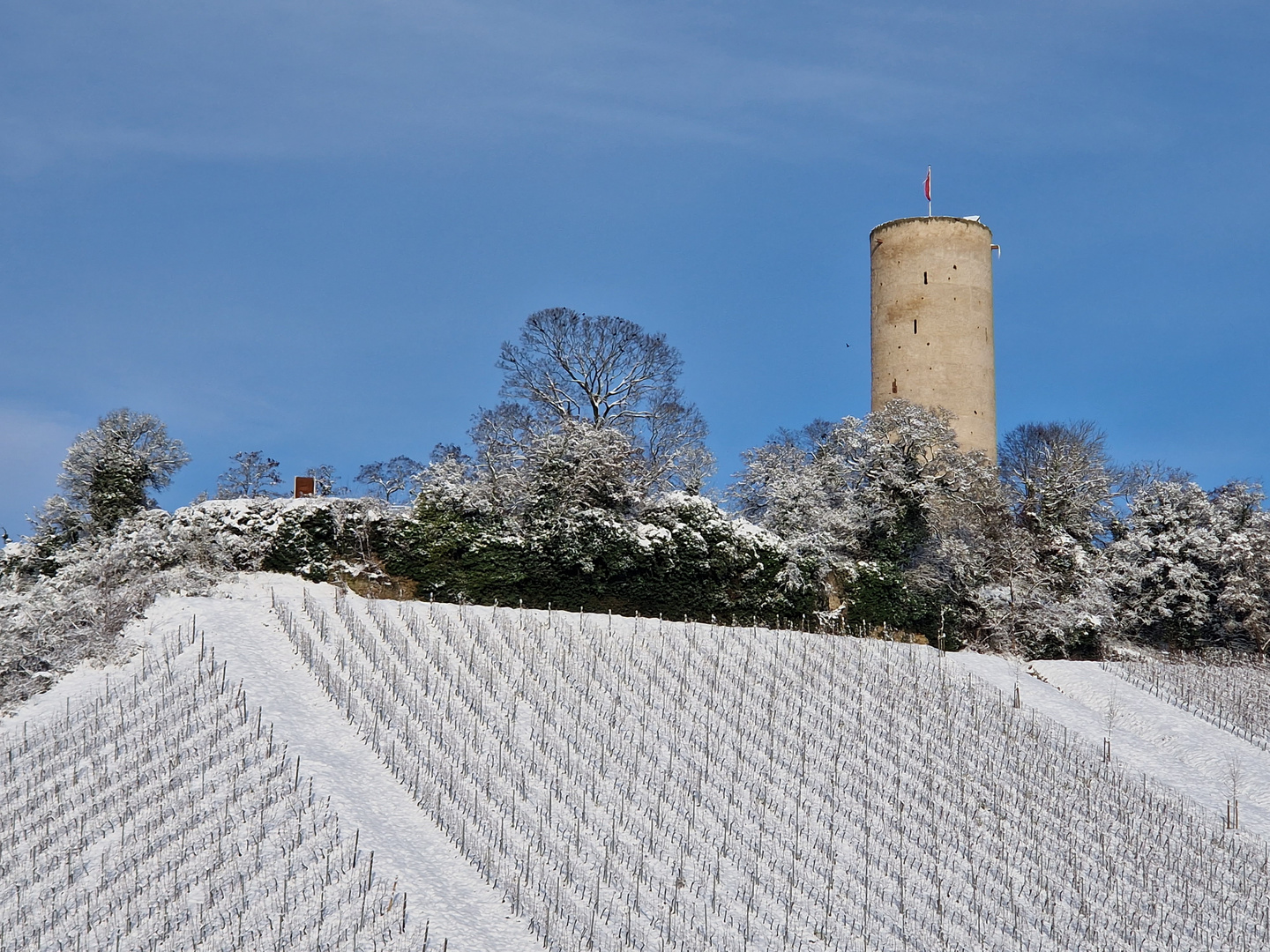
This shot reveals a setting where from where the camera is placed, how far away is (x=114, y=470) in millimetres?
26031

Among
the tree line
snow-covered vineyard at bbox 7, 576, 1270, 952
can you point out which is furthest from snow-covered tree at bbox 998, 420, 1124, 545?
snow-covered vineyard at bbox 7, 576, 1270, 952

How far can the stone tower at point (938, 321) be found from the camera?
35.5 metres

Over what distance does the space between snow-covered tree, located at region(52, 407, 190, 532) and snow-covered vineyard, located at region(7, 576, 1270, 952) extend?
7.20 m

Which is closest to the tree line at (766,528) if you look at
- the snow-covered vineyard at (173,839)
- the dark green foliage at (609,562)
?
the dark green foliage at (609,562)

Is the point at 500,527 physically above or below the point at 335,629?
above

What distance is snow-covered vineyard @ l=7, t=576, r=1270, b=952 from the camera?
11617 mm

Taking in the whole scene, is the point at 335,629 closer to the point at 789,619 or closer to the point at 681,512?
the point at 681,512

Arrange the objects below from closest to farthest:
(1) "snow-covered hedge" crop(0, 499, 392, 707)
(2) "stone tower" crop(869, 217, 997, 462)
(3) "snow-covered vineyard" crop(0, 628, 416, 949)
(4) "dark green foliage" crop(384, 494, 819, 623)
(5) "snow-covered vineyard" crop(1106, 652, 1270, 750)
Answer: (3) "snow-covered vineyard" crop(0, 628, 416, 949), (1) "snow-covered hedge" crop(0, 499, 392, 707), (4) "dark green foliage" crop(384, 494, 819, 623), (5) "snow-covered vineyard" crop(1106, 652, 1270, 750), (2) "stone tower" crop(869, 217, 997, 462)

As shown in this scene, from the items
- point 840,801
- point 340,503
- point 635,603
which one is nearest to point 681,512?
point 635,603

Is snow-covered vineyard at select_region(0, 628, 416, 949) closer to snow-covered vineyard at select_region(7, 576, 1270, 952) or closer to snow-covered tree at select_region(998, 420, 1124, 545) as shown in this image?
snow-covered vineyard at select_region(7, 576, 1270, 952)

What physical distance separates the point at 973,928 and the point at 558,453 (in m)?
12.1

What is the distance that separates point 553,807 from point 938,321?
978 inches

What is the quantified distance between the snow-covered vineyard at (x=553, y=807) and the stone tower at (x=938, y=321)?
1581 centimetres

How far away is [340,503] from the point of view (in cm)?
2122
